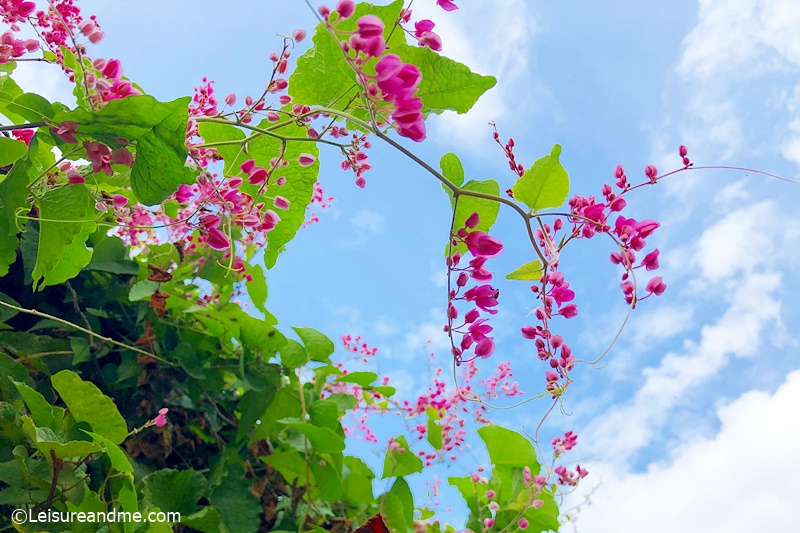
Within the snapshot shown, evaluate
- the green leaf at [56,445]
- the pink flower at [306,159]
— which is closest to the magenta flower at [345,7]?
the pink flower at [306,159]

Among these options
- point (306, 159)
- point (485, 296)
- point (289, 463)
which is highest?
point (306, 159)

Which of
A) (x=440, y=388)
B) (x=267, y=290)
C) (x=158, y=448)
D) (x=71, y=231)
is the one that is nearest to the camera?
(x=71, y=231)

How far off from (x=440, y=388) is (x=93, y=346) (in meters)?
1.02

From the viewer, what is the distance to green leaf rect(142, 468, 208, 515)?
3.09 ft

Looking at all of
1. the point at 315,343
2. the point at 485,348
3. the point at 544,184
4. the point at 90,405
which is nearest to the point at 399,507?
the point at 315,343

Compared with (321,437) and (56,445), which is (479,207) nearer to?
(321,437)

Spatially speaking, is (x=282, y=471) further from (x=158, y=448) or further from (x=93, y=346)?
(x=93, y=346)

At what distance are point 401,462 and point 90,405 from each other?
1.98 feet

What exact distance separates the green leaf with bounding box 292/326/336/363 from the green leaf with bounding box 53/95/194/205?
19.4 inches

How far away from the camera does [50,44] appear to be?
1.10 metres

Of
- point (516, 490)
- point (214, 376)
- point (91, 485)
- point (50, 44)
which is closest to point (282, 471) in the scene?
point (214, 376)

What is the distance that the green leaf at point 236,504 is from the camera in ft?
3.32

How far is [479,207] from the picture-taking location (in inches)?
34.3

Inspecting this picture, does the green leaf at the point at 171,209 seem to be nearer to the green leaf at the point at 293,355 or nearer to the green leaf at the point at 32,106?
the green leaf at the point at 293,355
